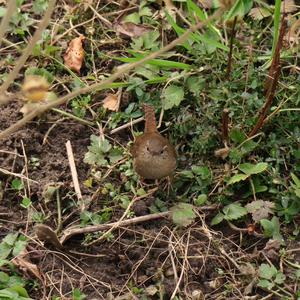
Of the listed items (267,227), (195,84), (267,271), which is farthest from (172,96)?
(267,271)

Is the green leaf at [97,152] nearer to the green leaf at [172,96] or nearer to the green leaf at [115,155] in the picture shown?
the green leaf at [115,155]

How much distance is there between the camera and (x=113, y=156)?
4047mm

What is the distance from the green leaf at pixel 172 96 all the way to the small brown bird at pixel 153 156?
0.85 ft

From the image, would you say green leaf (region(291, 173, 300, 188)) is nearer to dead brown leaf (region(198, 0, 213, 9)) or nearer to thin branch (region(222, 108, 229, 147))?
thin branch (region(222, 108, 229, 147))

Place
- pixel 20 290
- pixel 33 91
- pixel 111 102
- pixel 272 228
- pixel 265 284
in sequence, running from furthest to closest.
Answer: pixel 111 102 < pixel 272 228 < pixel 265 284 < pixel 20 290 < pixel 33 91

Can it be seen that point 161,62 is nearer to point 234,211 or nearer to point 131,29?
point 131,29

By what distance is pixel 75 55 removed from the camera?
4484 mm

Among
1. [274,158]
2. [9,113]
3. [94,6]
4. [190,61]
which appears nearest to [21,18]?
[94,6]

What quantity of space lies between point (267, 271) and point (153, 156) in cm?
87

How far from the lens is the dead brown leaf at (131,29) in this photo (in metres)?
4.64

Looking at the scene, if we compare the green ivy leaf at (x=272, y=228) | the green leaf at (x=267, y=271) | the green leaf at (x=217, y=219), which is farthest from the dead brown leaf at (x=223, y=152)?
the green leaf at (x=267, y=271)

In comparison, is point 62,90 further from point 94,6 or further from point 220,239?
point 220,239

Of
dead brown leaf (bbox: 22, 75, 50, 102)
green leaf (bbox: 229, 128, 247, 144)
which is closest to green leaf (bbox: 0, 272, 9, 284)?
green leaf (bbox: 229, 128, 247, 144)

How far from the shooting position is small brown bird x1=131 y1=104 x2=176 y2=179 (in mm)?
3781
